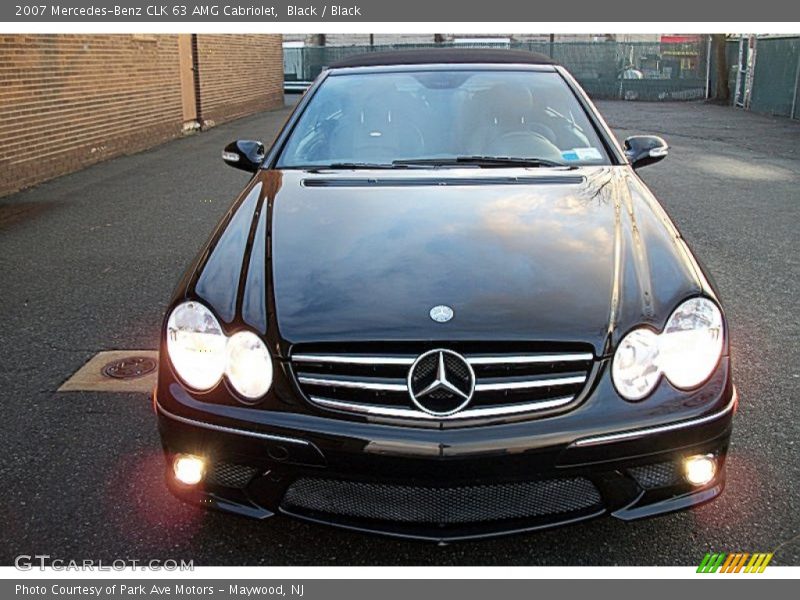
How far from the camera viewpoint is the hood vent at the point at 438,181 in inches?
126

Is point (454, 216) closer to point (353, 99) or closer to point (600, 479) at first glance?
point (600, 479)

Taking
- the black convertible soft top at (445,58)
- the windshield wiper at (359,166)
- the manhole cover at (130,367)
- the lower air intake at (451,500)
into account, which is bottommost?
the manhole cover at (130,367)

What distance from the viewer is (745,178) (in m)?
9.50

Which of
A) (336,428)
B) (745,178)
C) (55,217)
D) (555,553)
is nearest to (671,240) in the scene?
(555,553)

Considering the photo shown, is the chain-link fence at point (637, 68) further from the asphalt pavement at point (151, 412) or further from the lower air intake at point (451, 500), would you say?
the lower air intake at point (451, 500)

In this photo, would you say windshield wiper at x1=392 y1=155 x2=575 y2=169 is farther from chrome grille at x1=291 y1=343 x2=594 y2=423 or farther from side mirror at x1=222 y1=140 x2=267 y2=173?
chrome grille at x1=291 y1=343 x2=594 y2=423

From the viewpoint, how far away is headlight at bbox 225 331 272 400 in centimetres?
222

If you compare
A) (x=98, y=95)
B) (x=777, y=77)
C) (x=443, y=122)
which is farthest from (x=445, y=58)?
(x=777, y=77)

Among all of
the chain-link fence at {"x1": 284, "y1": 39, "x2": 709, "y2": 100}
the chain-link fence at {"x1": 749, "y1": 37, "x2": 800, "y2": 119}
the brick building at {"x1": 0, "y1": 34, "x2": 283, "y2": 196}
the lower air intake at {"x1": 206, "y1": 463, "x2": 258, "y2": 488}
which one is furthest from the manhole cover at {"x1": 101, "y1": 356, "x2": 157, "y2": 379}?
the chain-link fence at {"x1": 284, "y1": 39, "x2": 709, "y2": 100}

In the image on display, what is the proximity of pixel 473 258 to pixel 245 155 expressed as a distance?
6.27ft

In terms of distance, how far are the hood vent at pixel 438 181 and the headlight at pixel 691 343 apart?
1.03 m

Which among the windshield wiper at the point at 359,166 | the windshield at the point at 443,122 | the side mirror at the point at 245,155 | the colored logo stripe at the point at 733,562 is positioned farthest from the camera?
the side mirror at the point at 245,155

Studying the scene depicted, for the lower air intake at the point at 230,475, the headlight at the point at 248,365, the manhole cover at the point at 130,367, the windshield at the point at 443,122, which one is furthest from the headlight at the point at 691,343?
the manhole cover at the point at 130,367

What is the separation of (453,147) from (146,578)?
89.1 inches
